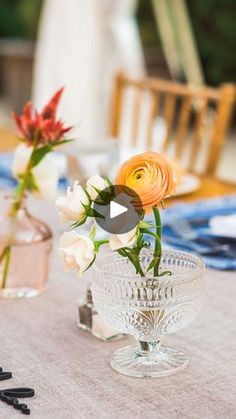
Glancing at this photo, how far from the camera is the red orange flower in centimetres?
100

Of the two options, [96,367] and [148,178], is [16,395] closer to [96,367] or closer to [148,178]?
[96,367]

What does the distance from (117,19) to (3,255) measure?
8.55 ft

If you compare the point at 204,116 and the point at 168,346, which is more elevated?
the point at 204,116

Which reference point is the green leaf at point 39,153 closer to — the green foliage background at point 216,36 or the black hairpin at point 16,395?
the black hairpin at point 16,395

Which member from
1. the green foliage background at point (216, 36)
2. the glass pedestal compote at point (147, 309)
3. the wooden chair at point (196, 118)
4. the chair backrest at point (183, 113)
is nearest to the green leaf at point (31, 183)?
→ the glass pedestal compote at point (147, 309)

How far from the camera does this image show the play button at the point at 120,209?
0.76 metres

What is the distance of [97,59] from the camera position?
3.58m

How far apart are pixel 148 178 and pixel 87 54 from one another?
2948 millimetres

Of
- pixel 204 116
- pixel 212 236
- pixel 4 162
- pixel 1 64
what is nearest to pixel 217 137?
pixel 204 116

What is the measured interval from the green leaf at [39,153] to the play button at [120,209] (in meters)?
0.26

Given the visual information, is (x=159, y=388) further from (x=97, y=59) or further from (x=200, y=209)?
(x=97, y=59)

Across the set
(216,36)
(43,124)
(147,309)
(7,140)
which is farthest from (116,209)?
(216,36)

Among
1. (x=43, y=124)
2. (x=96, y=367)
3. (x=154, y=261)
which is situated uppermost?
(x=43, y=124)

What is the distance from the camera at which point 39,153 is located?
1023 mm
